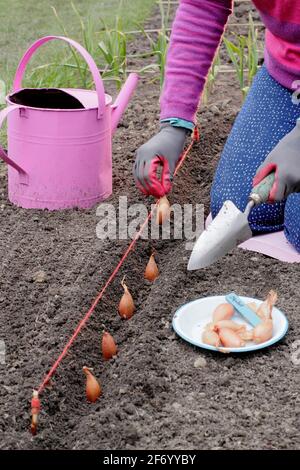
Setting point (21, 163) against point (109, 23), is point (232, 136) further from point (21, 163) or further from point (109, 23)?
point (109, 23)

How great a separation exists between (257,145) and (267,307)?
692 millimetres

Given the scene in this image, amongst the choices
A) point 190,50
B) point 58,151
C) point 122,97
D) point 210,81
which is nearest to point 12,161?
point 58,151

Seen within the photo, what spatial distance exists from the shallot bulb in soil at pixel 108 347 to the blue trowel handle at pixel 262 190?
435mm

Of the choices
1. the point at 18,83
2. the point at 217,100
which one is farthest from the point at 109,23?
the point at 18,83

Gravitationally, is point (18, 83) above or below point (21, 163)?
above

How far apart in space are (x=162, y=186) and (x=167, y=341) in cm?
37

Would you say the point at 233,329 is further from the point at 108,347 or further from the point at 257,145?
the point at 257,145

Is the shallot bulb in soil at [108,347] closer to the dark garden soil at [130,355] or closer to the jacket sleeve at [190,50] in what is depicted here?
the dark garden soil at [130,355]

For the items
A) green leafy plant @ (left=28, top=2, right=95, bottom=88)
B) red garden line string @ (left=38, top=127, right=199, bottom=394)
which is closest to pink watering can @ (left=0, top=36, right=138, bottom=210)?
red garden line string @ (left=38, top=127, right=199, bottom=394)

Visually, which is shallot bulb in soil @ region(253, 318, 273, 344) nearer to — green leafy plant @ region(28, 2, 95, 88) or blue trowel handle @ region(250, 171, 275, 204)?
blue trowel handle @ region(250, 171, 275, 204)

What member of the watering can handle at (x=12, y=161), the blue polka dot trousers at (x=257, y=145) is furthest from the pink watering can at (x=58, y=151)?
the blue polka dot trousers at (x=257, y=145)

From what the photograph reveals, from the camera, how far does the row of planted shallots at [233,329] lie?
6.20ft

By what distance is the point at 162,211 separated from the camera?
254 centimetres

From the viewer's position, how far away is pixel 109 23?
15.2 ft
